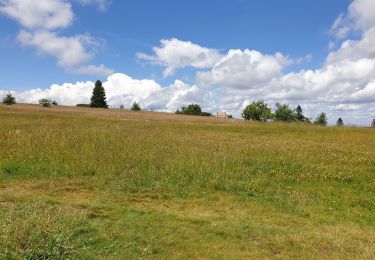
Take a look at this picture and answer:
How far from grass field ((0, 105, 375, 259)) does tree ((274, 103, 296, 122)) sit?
94661mm

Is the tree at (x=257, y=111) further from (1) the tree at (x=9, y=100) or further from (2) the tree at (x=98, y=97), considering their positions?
(1) the tree at (x=9, y=100)

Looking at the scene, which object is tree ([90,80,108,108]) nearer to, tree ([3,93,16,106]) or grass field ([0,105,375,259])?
tree ([3,93,16,106])

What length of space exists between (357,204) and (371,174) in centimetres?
401

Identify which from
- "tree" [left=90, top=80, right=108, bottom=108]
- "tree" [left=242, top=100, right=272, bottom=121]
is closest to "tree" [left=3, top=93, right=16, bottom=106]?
"tree" [left=90, top=80, right=108, bottom=108]

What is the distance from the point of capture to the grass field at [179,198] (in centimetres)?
799

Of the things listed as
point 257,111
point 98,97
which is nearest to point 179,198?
point 98,97

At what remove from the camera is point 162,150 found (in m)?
19.6

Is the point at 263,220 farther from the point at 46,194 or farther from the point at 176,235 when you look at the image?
the point at 46,194

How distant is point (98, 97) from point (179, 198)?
84.2 metres

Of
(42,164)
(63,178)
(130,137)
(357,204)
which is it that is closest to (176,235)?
(357,204)

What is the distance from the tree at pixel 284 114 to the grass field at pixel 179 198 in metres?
94.7

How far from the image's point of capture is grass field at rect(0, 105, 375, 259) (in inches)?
314

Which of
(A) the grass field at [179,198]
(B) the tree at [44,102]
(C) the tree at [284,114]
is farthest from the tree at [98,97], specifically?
(A) the grass field at [179,198]

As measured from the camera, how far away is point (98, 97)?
93.9 meters
